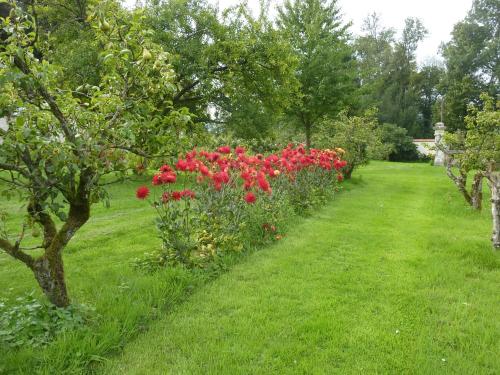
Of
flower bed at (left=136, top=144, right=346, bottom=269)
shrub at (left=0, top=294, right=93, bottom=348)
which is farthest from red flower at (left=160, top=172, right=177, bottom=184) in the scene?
shrub at (left=0, top=294, right=93, bottom=348)

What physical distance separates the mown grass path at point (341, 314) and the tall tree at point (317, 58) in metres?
10.5

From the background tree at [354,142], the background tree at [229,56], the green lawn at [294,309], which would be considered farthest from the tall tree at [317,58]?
the green lawn at [294,309]

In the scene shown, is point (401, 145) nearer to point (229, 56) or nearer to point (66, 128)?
point (229, 56)

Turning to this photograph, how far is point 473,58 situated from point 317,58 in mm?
24323

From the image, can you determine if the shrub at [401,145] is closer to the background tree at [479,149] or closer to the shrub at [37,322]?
the background tree at [479,149]

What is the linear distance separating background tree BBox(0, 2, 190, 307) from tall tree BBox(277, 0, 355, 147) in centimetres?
1290

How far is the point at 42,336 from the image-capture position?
3018mm

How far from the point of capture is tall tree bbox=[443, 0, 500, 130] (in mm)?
31552

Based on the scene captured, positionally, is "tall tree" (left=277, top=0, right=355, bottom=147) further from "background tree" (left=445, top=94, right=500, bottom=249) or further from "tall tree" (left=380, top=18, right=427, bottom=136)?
"tall tree" (left=380, top=18, right=427, bottom=136)

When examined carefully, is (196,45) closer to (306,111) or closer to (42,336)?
(306,111)

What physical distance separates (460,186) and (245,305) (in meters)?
7.65

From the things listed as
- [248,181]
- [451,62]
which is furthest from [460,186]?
[451,62]

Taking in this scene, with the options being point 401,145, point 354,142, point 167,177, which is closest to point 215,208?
point 167,177

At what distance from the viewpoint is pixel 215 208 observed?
18.9ft
